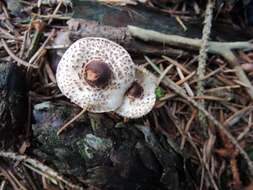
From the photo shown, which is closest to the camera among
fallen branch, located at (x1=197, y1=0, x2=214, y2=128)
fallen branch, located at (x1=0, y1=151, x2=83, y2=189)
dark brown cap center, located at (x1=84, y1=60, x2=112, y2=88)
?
dark brown cap center, located at (x1=84, y1=60, x2=112, y2=88)

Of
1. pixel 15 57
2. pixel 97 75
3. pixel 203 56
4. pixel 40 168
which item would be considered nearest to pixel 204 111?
pixel 203 56

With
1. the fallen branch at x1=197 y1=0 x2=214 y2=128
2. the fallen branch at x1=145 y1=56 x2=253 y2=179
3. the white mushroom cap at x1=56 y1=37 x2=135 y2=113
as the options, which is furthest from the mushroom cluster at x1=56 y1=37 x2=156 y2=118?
the fallen branch at x1=197 y1=0 x2=214 y2=128

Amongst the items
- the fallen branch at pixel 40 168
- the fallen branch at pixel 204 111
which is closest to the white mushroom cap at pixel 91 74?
the fallen branch at pixel 204 111

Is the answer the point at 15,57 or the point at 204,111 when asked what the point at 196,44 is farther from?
the point at 15,57

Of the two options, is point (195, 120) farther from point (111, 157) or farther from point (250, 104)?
point (111, 157)

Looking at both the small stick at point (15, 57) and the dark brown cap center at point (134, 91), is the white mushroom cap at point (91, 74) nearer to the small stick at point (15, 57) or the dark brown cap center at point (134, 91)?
the dark brown cap center at point (134, 91)

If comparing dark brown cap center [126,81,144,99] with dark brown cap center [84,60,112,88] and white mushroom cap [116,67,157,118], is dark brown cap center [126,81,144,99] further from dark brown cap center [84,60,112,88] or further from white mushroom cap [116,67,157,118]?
dark brown cap center [84,60,112,88]
